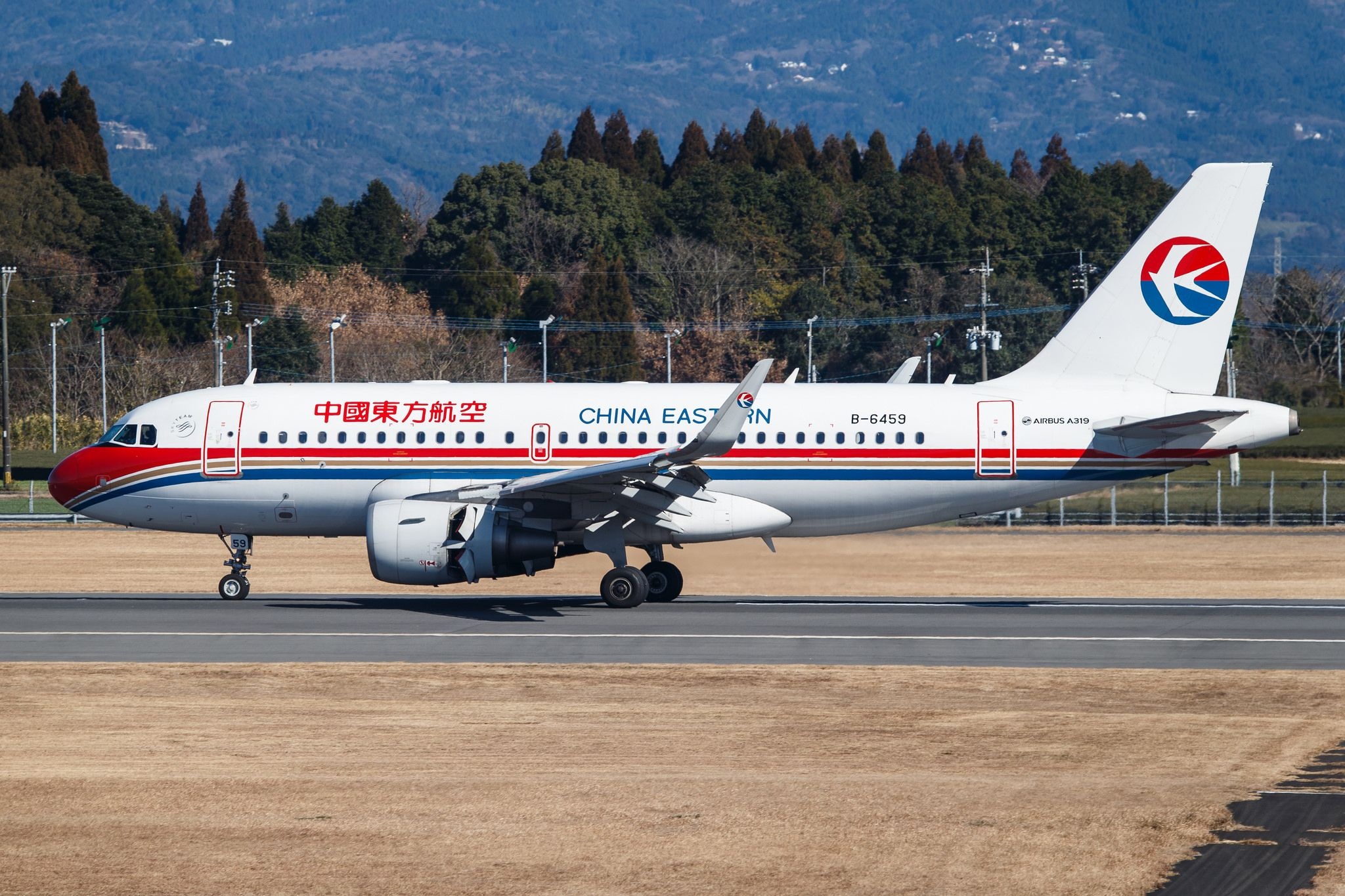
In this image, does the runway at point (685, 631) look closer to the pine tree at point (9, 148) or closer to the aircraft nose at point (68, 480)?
the aircraft nose at point (68, 480)

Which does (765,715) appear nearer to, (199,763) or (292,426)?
(199,763)

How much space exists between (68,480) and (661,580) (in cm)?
1150

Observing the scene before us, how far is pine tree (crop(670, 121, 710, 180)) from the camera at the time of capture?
17062cm

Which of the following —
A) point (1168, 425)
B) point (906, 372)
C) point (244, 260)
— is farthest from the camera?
point (244, 260)

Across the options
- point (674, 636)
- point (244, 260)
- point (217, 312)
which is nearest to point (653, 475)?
point (674, 636)

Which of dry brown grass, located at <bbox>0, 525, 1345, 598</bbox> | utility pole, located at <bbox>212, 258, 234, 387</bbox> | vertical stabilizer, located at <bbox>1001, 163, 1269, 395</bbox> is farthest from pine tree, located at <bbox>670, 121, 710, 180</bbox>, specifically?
vertical stabilizer, located at <bbox>1001, 163, 1269, 395</bbox>

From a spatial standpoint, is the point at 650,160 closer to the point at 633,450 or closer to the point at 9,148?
the point at 9,148

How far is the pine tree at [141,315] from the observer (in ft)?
363

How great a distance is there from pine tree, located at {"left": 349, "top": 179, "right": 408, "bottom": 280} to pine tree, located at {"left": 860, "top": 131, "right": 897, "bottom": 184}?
47.3m

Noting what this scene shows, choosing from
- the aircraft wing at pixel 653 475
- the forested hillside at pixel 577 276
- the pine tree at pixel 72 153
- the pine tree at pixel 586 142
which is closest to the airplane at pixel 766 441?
the aircraft wing at pixel 653 475

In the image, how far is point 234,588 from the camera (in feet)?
105

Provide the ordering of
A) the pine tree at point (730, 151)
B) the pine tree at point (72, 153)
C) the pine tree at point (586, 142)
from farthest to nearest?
the pine tree at point (586, 142) < the pine tree at point (730, 151) < the pine tree at point (72, 153)

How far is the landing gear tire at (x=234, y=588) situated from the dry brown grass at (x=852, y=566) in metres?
3.01

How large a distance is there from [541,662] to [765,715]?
16.4 feet
